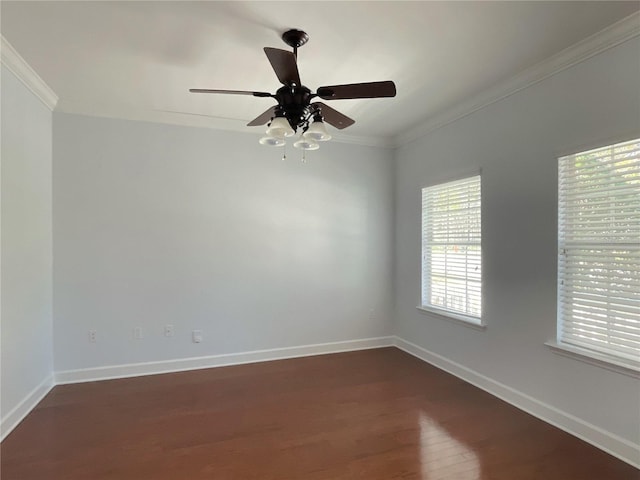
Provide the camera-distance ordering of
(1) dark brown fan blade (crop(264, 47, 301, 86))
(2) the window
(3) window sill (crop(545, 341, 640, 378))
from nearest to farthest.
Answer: (1) dark brown fan blade (crop(264, 47, 301, 86)), (3) window sill (crop(545, 341, 640, 378)), (2) the window

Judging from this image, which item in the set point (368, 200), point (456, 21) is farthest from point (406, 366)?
point (456, 21)

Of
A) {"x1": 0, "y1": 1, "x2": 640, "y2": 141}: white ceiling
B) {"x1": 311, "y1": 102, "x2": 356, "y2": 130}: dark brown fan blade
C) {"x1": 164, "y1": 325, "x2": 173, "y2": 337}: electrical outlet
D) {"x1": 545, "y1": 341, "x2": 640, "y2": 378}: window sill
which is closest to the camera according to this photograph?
{"x1": 0, "y1": 1, "x2": 640, "y2": 141}: white ceiling

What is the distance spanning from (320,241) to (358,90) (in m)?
2.36

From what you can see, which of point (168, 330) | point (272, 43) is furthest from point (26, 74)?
point (168, 330)

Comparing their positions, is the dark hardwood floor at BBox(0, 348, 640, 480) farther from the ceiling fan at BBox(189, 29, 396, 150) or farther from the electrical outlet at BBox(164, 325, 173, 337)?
the ceiling fan at BBox(189, 29, 396, 150)

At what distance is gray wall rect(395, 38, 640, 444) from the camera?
2.24 metres

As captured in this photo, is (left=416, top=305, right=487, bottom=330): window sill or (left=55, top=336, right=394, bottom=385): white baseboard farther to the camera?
(left=55, top=336, right=394, bottom=385): white baseboard

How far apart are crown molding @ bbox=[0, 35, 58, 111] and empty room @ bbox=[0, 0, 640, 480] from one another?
20 millimetres

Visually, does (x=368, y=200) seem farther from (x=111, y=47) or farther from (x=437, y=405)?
(x=111, y=47)

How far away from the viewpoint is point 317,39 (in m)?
2.32

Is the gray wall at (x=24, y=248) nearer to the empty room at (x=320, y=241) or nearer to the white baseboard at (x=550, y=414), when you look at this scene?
the empty room at (x=320, y=241)

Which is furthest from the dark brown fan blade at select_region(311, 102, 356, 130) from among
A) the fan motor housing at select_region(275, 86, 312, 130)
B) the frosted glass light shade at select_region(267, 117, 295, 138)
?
the frosted glass light shade at select_region(267, 117, 295, 138)

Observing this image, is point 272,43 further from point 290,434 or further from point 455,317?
point 455,317

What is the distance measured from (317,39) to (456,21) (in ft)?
2.85
